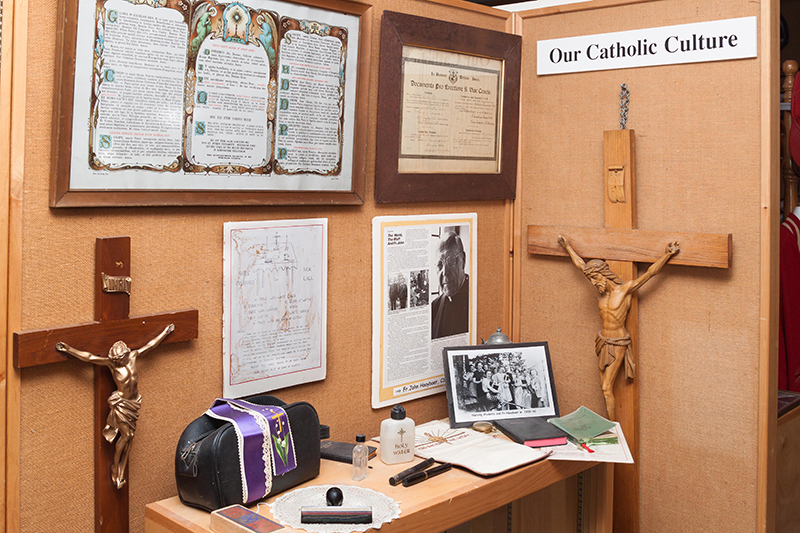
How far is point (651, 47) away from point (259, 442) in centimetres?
149

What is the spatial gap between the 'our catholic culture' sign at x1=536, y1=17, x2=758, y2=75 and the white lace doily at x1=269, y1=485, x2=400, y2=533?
1.37m

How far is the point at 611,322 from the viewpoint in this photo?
2072 mm

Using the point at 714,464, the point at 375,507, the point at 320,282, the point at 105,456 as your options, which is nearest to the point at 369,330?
the point at 320,282

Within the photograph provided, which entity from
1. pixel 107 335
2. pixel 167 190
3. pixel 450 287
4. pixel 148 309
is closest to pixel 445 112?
pixel 450 287

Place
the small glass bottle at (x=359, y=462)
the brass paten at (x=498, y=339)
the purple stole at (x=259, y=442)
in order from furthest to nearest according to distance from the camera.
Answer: the brass paten at (x=498, y=339)
the small glass bottle at (x=359, y=462)
the purple stole at (x=259, y=442)

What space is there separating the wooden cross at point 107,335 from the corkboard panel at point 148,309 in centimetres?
2

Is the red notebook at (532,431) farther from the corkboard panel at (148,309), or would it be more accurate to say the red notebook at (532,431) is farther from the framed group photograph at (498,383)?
the corkboard panel at (148,309)

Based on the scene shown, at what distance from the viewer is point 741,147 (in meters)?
1.89

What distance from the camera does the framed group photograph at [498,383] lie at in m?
2.09

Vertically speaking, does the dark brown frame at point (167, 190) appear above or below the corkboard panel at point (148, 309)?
above

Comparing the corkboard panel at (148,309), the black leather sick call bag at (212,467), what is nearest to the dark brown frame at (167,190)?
the corkboard panel at (148,309)

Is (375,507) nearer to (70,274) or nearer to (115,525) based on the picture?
(115,525)

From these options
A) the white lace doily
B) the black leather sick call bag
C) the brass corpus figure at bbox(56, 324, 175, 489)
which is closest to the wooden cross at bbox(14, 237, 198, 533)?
the brass corpus figure at bbox(56, 324, 175, 489)

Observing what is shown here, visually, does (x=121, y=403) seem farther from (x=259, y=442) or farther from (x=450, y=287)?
(x=450, y=287)
